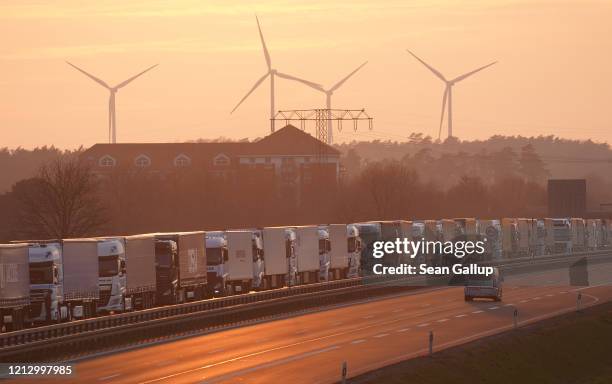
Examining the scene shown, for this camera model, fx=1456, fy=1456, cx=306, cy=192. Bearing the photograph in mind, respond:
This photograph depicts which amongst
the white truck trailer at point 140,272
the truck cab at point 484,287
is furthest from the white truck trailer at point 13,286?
the truck cab at point 484,287

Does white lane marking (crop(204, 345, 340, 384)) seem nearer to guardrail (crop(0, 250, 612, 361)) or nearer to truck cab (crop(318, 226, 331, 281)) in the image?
guardrail (crop(0, 250, 612, 361))

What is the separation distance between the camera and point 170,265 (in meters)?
67.4

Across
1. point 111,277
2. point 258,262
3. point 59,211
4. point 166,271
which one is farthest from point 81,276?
point 59,211

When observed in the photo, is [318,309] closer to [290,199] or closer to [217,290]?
[217,290]

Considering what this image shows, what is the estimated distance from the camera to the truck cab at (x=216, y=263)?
72625 millimetres

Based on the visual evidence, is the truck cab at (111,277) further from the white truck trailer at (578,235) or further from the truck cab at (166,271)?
the white truck trailer at (578,235)

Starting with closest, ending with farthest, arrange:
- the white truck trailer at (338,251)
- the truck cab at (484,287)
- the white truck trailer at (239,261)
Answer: the truck cab at (484,287)
the white truck trailer at (239,261)
the white truck trailer at (338,251)

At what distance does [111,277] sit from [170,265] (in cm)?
671

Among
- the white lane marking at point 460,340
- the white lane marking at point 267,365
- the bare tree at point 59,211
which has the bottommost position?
the white lane marking at point 460,340

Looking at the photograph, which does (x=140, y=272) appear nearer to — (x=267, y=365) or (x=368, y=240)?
(x=267, y=365)

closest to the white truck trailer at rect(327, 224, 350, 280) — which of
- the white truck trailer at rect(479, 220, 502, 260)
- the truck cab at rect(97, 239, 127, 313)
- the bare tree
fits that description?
the white truck trailer at rect(479, 220, 502, 260)

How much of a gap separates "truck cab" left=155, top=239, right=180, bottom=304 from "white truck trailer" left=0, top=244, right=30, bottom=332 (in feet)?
38.1

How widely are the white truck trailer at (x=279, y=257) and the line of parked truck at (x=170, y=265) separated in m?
0.05

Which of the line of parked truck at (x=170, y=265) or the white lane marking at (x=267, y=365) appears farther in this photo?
the line of parked truck at (x=170, y=265)
